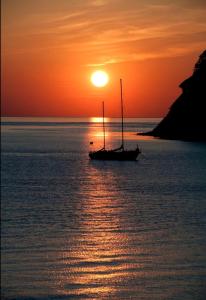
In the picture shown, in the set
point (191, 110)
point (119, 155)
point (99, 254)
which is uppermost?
point (191, 110)

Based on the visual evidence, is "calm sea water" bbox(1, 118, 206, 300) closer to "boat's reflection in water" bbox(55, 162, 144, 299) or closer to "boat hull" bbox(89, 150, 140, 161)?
"boat's reflection in water" bbox(55, 162, 144, 299)

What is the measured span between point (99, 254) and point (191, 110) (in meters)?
141

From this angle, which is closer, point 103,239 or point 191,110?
point 103,239

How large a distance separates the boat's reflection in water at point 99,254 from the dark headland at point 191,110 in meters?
119

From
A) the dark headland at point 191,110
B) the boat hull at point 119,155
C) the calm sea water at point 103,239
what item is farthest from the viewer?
the dark headland at point 191,110

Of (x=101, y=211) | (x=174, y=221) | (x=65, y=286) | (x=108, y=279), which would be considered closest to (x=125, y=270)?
(x=108, y=279)

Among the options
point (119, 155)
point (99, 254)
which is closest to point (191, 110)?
point (119, 155)

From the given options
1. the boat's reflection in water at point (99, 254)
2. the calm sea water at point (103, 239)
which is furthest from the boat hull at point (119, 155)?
the boat's reflection in water at point (99, 254)

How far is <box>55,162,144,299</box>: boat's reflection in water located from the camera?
2252 cm

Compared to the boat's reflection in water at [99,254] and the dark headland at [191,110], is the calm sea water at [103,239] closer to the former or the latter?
the boat's reflection in water at [99,254]

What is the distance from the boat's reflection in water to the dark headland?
390 ft

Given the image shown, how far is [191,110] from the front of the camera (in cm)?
16488

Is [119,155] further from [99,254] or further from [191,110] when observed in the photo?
[191,110]

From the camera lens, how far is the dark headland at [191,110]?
532 ft
